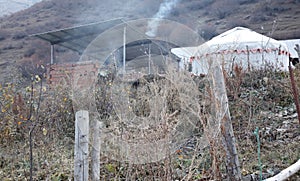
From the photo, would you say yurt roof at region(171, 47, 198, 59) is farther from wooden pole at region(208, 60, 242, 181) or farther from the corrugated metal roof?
wooden pole at region(208, 60, 242, 181)

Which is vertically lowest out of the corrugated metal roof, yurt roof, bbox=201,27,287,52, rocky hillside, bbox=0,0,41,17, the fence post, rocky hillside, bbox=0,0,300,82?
the fence post

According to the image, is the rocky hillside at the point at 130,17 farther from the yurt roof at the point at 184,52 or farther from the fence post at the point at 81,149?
the fence post at the point at 81,149

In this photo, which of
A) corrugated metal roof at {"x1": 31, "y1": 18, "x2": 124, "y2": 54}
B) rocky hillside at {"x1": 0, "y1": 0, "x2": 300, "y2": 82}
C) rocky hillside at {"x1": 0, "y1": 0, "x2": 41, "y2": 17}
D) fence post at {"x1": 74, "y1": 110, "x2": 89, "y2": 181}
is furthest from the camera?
rocky hillside at {"x1": 0, "y1": 0, "x2": 41, "y2": 17}

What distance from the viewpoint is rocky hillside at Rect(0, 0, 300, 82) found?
675 inches

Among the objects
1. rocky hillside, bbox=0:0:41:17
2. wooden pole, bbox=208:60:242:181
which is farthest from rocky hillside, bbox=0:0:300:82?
wooden pole, bbox=208:60:242:181

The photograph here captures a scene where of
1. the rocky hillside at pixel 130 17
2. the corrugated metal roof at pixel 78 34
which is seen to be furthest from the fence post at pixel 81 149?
the rocky hillside at pixel 130 17

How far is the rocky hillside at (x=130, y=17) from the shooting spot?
17156 millimetres

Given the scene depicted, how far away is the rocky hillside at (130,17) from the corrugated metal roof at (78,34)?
4671 millimetres

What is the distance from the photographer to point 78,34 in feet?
29.7

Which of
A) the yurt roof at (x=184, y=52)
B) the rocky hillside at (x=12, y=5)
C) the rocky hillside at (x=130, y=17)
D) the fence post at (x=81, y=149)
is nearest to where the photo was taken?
the fence post at (x=81, y=149)

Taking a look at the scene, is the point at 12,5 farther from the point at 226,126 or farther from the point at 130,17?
the point at 226,126

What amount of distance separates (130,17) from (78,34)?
14106 millimetres

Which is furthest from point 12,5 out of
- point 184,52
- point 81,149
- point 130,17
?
point 81,149

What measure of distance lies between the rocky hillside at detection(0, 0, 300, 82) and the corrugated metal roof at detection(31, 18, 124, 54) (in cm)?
467
